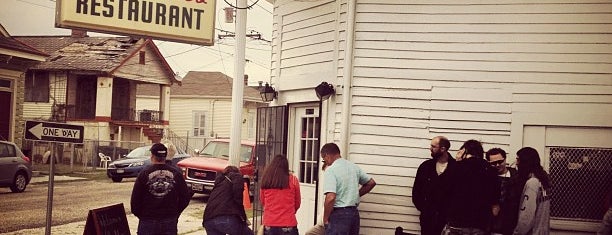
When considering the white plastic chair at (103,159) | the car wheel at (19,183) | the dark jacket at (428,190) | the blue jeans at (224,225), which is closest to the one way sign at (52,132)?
the blue jeans at (224,225)

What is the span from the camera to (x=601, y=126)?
9.35m

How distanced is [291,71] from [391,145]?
107 inches

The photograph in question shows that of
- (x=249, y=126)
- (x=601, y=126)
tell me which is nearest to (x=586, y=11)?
(x=601, y=126)

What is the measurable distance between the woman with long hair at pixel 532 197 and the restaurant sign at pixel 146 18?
428cm

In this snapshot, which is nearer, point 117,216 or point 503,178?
point 503,178

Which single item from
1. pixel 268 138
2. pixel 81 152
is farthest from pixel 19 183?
pixel 81 152

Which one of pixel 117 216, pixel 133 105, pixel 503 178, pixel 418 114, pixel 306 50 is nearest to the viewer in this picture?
pixel 503 178

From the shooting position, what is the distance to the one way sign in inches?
395

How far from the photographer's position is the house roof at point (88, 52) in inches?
1699

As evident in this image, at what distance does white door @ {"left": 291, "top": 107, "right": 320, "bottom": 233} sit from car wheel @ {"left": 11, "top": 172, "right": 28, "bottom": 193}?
43.2ft

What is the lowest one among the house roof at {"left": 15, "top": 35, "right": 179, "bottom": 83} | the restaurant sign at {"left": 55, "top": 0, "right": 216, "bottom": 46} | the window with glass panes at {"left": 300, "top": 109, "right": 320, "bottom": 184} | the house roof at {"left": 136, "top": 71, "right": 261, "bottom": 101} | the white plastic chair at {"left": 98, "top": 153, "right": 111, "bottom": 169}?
the white plastic chair at {"left": 98, "top": 153, "right": 111, "bottom": 169}

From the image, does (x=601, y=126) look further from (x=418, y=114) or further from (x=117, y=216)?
(x=117, y=216)

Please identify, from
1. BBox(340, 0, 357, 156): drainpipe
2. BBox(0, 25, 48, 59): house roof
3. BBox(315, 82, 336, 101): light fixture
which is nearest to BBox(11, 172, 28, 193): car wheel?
BBox(0, 25, 48, 59): house roof

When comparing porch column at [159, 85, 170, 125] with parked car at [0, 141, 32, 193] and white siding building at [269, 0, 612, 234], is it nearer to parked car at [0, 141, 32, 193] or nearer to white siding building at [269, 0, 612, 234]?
parked car at [0, 141, 32, 193]
